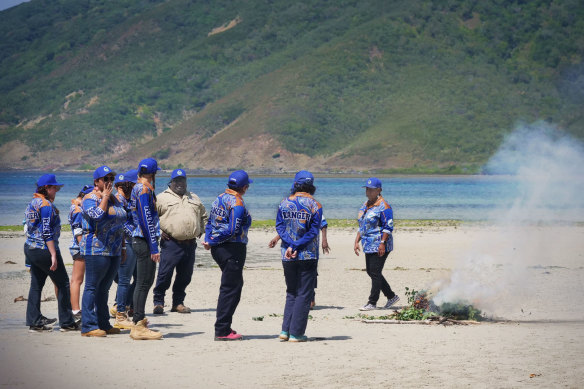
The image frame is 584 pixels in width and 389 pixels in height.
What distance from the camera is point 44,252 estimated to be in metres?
9.88

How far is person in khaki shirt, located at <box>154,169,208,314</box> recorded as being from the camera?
11398 mm

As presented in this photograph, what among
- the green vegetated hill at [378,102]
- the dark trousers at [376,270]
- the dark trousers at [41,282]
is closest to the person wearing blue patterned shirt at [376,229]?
the dark trousers at [376,270]

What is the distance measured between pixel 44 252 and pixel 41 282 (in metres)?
0.46

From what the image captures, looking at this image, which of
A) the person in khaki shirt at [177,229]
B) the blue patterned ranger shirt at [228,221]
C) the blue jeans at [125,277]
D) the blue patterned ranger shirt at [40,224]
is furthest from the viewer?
the person in khaki shirt at [177,229]

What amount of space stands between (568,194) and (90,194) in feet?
22.7

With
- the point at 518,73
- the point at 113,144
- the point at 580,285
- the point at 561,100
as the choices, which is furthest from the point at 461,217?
the point at 113,144

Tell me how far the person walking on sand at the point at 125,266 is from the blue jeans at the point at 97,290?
376 mm

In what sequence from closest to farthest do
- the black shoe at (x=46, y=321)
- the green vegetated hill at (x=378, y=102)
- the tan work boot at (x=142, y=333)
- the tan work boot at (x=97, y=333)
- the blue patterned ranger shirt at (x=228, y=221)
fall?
Result: the blue patterned ranger shirt at (x=228, y=221), the tan work boot at (x=142, y=333), the tan work boot at (x=97, y=333), the black shoe at (x=46, y=321), the green vegetated hill at (x=378, y=102)

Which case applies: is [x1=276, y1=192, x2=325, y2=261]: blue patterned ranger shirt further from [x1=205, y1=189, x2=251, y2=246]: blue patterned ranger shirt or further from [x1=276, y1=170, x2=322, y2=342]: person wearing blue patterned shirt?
[x1=205, y1=189, x2=251, y2=246]: blue patterned ranger shirt

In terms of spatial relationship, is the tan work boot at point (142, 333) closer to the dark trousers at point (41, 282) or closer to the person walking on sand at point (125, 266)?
the person walking on sand at point (125, 266)

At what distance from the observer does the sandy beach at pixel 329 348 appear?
7.84 meters

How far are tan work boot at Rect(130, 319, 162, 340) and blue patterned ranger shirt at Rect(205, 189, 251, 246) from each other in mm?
1215

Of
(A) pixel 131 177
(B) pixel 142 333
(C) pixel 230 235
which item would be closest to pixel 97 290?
(B) pixel 142 333

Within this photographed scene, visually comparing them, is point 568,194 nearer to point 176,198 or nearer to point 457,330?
point 457,330
